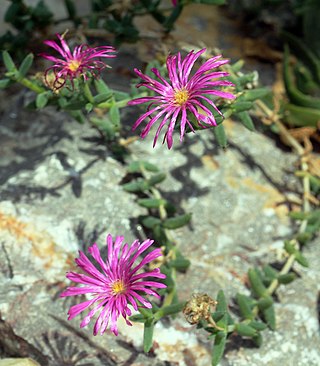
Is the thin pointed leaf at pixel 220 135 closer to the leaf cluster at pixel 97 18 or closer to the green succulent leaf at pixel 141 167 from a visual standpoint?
the green succulent leaf at pixel 141 167

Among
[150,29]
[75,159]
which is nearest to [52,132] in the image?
[75,159]

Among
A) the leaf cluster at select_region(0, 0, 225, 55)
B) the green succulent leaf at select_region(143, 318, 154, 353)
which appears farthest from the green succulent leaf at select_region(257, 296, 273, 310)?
the leaf cluster at select_region(0, 0, 225, 55)

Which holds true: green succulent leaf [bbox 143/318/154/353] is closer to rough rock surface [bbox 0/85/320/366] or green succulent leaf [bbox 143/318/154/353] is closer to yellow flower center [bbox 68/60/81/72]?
rough rock surface [bbox 0/85/320/366]

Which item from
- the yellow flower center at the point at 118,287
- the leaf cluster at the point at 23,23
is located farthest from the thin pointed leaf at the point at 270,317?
the leaf cluster at the point at 23,23

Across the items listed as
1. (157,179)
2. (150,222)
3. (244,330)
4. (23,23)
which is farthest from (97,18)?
(244,330)

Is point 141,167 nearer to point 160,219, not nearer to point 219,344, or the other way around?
point 160,219

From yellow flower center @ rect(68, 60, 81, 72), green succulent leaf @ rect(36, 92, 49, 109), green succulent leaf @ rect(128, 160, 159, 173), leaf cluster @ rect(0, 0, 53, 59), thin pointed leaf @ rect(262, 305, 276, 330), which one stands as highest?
yellow flower center @ rect(68, 60, 81, 72)

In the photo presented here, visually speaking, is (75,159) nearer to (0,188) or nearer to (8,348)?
(0,188)
